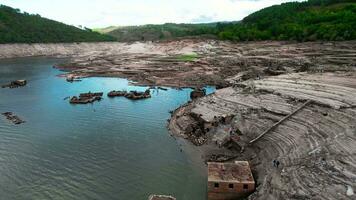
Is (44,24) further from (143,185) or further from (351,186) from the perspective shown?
(351,186)

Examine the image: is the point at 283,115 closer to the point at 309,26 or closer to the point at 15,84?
the point at 15,84

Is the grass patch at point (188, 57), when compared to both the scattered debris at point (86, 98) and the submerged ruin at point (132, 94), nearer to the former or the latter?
the submerged ruin at point (132, 94)

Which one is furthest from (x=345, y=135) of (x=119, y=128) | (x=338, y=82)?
(x=119, y=128)

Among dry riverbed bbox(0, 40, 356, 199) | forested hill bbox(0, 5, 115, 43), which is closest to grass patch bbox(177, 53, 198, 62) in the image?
dry riverbed bbox(0, 40, 356, 199)

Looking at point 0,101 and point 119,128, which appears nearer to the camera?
point 119,128

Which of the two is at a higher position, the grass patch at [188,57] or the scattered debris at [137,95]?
the grass patch at [188,57]

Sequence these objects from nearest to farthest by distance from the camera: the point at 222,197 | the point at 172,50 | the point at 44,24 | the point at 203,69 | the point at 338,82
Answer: the point at 222,197, the point at 338,82, the point at 203,69, the point at 172,50, the point at 44,24

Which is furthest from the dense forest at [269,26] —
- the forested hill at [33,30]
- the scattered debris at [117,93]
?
the scattered debris at [117,93]
